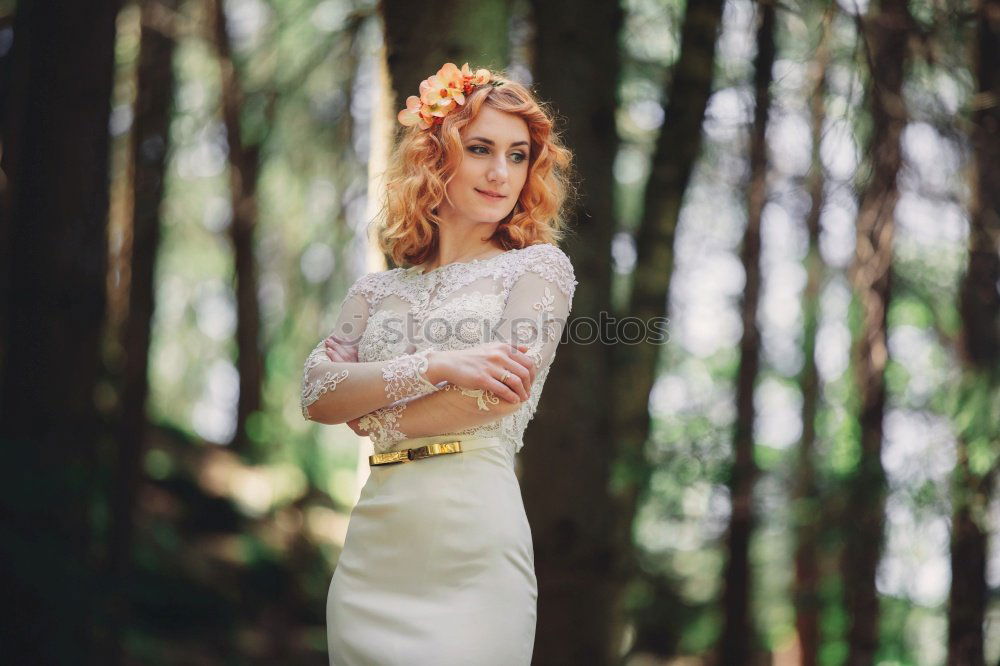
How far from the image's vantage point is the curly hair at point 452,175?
2.96m

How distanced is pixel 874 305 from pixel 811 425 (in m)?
2.97

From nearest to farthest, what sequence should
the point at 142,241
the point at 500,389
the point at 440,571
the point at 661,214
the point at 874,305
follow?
the point at 500,389 → the point at 440,571 → the point at 661,214 → the point at 874,305 → the point at 142,241

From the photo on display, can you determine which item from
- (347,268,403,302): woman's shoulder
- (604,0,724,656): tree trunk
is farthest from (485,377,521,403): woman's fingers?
(604,0,724,656): tree trunk

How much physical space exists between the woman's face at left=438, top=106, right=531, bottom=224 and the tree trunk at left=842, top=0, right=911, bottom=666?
2.61 metres

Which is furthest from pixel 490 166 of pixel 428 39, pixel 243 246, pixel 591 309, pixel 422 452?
pixel 243 246

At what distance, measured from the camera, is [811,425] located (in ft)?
30.7

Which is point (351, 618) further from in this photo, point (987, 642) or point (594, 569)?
point (987, 642)

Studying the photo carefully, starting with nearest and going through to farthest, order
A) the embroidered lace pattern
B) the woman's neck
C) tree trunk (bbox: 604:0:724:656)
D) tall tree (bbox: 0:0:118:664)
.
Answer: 1. the embroidered lace pattern
2. the woman's neck
3. tall tree (bbox: 0:0:118:664)
4. tree trunk (bbox: 604:0:724:656)

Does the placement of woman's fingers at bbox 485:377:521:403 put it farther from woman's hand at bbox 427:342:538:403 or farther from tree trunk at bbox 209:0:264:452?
tree trunk at bbox 209:0:264:452

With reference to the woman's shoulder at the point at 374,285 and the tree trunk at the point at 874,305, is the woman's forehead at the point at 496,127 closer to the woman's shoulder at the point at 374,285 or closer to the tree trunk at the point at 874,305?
the woman's shoulder at the point at 374,285

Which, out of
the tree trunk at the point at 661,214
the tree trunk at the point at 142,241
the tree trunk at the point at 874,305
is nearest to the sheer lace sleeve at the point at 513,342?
the tree trunk at the point at 661,214

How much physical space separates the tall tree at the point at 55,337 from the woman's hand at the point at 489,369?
7.53 ft

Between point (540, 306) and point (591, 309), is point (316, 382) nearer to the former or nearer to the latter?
point (540, 306)

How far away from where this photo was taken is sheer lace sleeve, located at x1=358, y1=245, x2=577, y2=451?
2.64 meters
